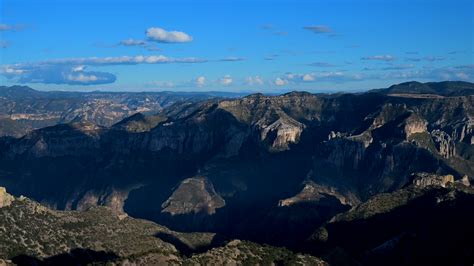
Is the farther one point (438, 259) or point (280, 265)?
point (438, 259)

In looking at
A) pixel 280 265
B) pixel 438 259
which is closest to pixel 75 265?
pixel 280 265

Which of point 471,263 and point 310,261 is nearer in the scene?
point 471,263

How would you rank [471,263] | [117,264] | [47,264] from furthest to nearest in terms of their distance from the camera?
[47,264], [471,263], [117,264]

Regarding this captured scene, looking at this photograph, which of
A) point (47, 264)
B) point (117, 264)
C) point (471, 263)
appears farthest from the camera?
point (47, 264)

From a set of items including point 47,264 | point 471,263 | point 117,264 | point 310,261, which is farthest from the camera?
point 47,264

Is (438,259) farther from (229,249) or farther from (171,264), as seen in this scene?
(171,264)

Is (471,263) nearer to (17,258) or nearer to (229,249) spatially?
(229,249)

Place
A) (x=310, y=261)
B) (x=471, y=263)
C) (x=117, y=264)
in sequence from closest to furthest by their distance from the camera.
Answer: (x=117, y=264)
(x=471, y=263)
(x=310, y=261)

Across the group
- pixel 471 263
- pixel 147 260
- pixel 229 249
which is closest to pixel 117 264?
pixel 147 260
